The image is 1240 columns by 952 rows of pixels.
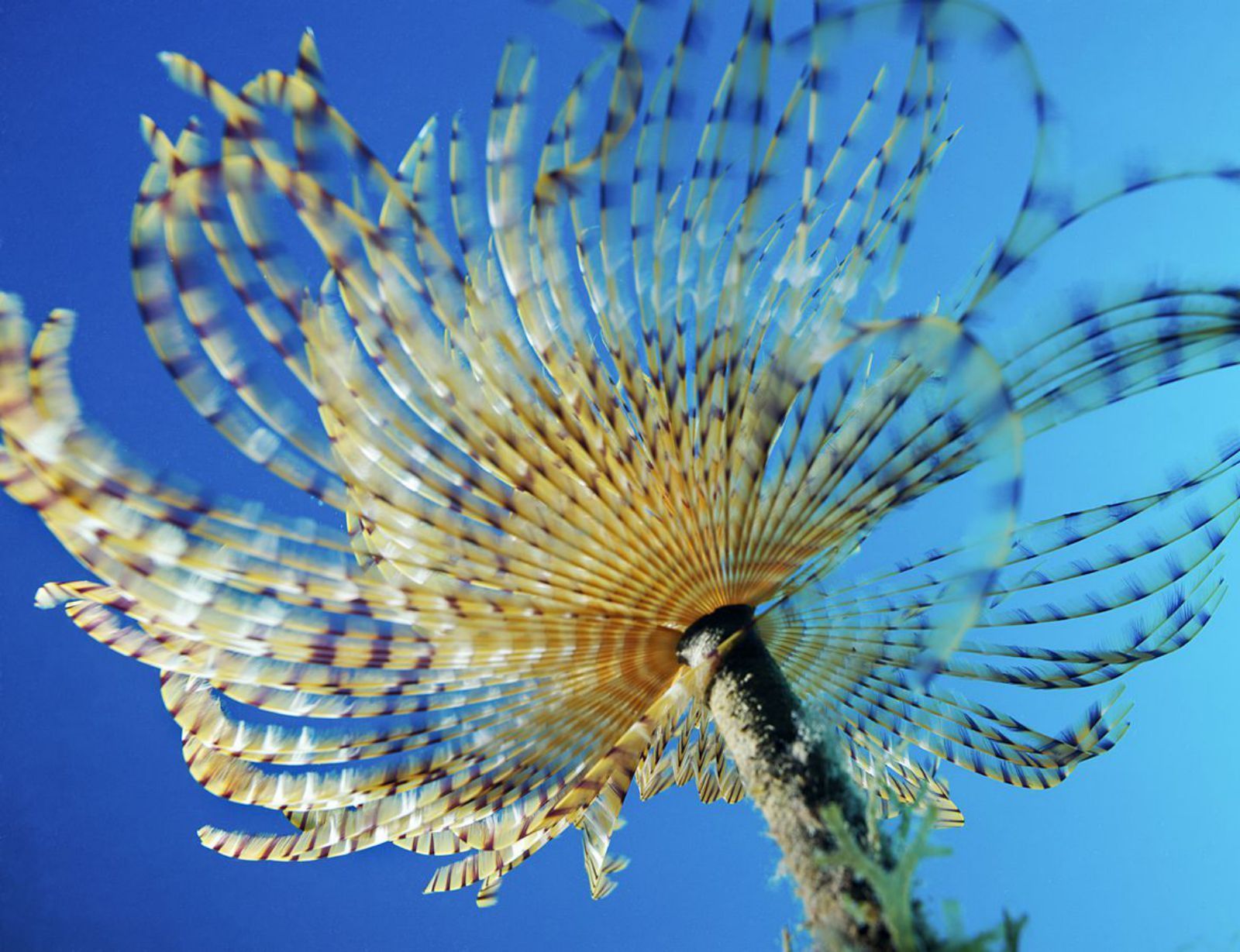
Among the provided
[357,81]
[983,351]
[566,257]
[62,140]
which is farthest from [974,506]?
[62,140]

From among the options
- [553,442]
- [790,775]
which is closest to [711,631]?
[790,775]

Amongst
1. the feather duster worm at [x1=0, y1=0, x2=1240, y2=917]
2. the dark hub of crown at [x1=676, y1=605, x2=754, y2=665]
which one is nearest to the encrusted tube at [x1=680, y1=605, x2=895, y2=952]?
the dark hub of crown at [x1=676, y1=605, x2=754, y2=665]

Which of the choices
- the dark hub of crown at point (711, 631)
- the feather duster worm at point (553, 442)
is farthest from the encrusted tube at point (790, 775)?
the feather duster worm at point (553, 442)

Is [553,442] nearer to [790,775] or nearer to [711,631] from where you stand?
[711,631]

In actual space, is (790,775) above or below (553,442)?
below

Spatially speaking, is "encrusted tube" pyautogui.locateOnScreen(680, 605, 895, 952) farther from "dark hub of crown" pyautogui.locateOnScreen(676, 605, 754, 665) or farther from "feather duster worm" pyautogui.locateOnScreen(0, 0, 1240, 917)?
"feather duster worm" pyautogui.locateOnScreen(0, 0, 1240, 917)

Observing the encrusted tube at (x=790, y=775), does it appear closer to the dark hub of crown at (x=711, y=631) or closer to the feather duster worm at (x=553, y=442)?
the dark hub of crown at (x=711, y=631)
